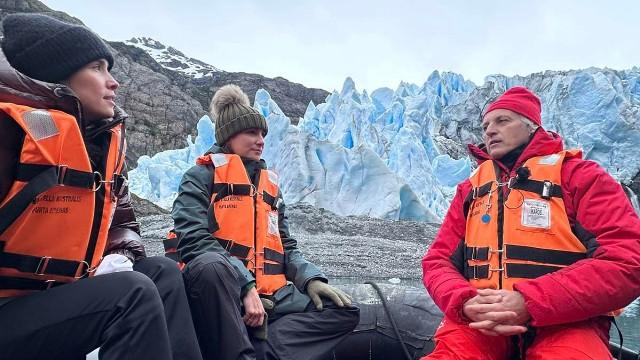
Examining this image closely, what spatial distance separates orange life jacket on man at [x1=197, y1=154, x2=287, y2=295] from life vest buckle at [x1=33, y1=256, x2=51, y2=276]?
2.87 ft

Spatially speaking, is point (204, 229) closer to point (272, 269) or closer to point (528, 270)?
point (272, 269)

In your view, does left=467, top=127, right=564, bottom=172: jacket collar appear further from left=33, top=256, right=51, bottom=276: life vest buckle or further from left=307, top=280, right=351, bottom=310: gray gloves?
left=33, top=256, right=51, bottom=276: life vest buckle

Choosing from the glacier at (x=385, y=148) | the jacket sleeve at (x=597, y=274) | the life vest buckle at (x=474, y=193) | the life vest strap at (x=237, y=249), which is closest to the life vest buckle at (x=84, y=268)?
the life vest strap at (x=237, y=249)

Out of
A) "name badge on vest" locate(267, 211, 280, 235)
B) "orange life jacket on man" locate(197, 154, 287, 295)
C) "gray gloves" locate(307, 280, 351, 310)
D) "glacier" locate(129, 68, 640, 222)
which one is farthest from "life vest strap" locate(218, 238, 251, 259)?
"glacier" locate(129, 68, 640, 222)

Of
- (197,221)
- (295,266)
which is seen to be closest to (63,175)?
(197,221)

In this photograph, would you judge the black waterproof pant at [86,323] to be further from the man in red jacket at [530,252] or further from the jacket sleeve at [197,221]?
the man in red jacket at [530,252]

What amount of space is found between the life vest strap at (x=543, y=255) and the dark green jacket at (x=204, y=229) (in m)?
0.77

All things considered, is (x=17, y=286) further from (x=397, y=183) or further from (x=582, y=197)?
(x=397, y=183)

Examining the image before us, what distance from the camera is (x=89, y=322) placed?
1.09m

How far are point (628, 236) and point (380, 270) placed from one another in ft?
22.5

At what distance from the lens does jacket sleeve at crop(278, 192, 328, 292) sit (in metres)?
2.07

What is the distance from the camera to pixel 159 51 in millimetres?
53000

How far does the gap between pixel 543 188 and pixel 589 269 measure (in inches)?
12.7

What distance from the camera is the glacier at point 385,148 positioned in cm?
1468
